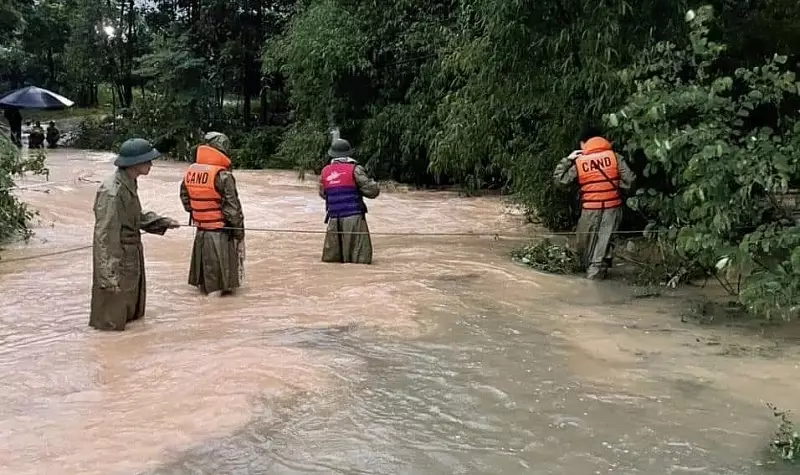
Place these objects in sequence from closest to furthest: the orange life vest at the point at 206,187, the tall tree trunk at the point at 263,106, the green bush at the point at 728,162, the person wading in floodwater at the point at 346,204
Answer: the green bush at the point at 728,162 < the orange life vest at the point at 206,187 < the person wading in floodwater at the point at 346,204 < the tall tree trunk at the point at 263,106

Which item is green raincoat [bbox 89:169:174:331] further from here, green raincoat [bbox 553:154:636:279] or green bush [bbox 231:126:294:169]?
green bush [bbox 231:126:294:169]

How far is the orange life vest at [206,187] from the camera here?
861cm

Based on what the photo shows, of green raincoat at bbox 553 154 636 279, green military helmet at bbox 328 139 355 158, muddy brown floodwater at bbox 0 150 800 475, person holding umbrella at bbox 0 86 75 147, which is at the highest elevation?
person holding umbrella at bbox 0 86 75 147

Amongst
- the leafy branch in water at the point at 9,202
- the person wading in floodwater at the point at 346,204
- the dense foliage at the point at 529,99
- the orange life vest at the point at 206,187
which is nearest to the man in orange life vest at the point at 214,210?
the orange life vest at the point at 206,187

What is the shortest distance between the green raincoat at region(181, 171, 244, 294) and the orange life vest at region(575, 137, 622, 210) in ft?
12.3

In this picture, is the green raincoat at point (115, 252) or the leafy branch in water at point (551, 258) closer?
the green raincoat at point (115, 252)

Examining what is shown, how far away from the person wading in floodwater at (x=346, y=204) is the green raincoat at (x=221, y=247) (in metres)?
1.76

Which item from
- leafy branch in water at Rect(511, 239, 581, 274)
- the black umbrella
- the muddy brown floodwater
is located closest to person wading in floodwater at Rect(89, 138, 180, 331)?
the muddy brown floodwater

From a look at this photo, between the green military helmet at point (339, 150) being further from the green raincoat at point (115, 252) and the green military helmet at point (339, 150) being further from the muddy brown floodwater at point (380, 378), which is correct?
the green raincoat at point (115, 252)

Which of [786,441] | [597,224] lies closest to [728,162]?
[786,441]

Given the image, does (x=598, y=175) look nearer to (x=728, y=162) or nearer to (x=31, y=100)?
A: (x=728, y=162)

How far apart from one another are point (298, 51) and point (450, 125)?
8.24 m

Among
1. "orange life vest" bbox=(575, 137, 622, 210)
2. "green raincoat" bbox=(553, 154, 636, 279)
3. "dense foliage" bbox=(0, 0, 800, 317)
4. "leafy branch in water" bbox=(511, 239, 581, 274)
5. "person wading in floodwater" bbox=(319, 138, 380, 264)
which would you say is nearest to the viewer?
"dense foliage" bbox=(0, 0, 800, 317)

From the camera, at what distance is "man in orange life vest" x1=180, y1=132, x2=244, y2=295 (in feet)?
28.3
